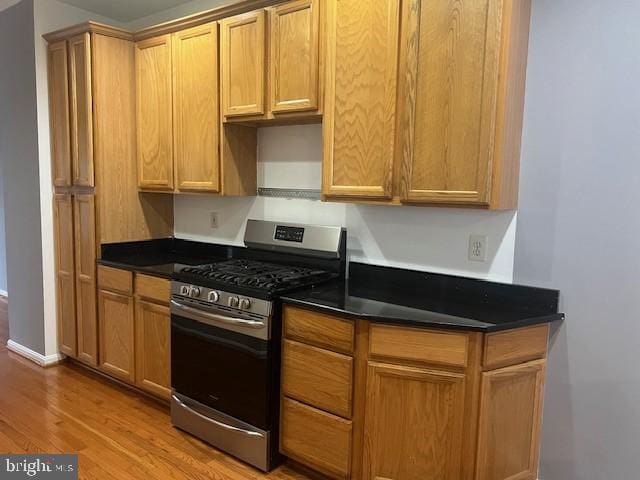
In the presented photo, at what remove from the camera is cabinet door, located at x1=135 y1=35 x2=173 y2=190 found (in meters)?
3.09

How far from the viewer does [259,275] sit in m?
2.47

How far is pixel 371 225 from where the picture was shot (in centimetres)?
255

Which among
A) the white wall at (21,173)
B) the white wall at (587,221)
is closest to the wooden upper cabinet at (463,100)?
the white wall at (587,221)

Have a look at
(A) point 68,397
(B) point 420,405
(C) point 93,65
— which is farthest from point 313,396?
(C) point 93,65

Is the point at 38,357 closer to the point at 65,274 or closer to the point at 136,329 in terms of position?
the point at 65,274

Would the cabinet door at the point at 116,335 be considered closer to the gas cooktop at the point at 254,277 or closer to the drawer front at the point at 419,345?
the gas cooktop at the point at 254,277

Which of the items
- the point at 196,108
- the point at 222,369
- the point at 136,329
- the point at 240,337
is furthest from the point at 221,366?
the point at 196,108

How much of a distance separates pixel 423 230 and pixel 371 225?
308mm

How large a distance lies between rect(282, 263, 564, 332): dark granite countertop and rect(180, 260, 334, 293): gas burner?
0.07m

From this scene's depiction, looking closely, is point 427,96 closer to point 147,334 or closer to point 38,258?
point 147,334

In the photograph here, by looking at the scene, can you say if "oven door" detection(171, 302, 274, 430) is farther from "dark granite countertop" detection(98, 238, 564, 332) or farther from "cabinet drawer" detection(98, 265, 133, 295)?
"cabinet drawer" detection(98, 265, 133, 295)

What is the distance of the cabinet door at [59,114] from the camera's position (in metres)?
3.32

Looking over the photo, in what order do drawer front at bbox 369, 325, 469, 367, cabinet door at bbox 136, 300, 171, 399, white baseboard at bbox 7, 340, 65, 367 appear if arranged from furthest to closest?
white baseboard at bbox 7, 340, 65, 367
cabinet door at bbox 136, 300, 171, 399
drawer front at bbox 369, 325, 469, 367

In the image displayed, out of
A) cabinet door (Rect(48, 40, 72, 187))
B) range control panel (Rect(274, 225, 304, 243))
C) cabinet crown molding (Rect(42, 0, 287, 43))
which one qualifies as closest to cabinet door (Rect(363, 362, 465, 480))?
range control panel (Rect(274, 225, 304, 243))
